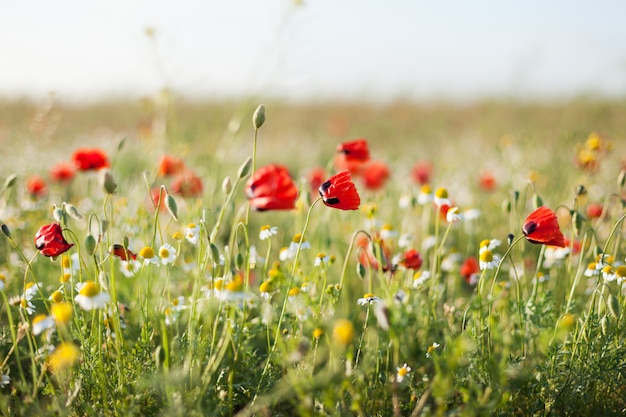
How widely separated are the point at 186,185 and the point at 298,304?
1.35 metres

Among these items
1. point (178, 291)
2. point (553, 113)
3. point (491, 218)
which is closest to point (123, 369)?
point (178, 291)

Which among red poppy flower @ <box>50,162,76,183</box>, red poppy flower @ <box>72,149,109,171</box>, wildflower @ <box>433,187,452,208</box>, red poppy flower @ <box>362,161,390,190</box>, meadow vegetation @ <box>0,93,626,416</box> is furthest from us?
red poppy flower @ <box>362,161,390,190</box>

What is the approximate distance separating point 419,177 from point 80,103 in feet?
44.7

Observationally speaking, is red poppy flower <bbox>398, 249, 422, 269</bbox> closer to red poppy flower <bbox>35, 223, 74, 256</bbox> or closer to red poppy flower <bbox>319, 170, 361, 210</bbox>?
red poppy flower <bbox>319, 170, 361, 210</bbox>

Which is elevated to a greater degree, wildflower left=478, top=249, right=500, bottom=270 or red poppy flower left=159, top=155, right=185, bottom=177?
red poppy flower left=159, top=155, right=185, bottom=177

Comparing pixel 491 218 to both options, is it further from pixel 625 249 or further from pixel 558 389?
pixel 558 389

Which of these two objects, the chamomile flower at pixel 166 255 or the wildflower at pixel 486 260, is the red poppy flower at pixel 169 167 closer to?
the chamomile flower at pixel 166 255

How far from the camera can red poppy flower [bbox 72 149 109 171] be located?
261 centimetres

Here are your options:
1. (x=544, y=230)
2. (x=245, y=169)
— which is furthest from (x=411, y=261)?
(x=245, y=169)

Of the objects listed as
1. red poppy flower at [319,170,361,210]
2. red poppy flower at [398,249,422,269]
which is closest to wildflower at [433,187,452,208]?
red poppy flower at [398,249,422,269]

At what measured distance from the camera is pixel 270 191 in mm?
1913

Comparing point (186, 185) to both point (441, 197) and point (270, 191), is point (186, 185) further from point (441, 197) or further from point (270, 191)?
point (441, 197)

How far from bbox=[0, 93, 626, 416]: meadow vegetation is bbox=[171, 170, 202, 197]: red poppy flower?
0.02 meters

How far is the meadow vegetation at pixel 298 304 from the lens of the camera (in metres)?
1.60
